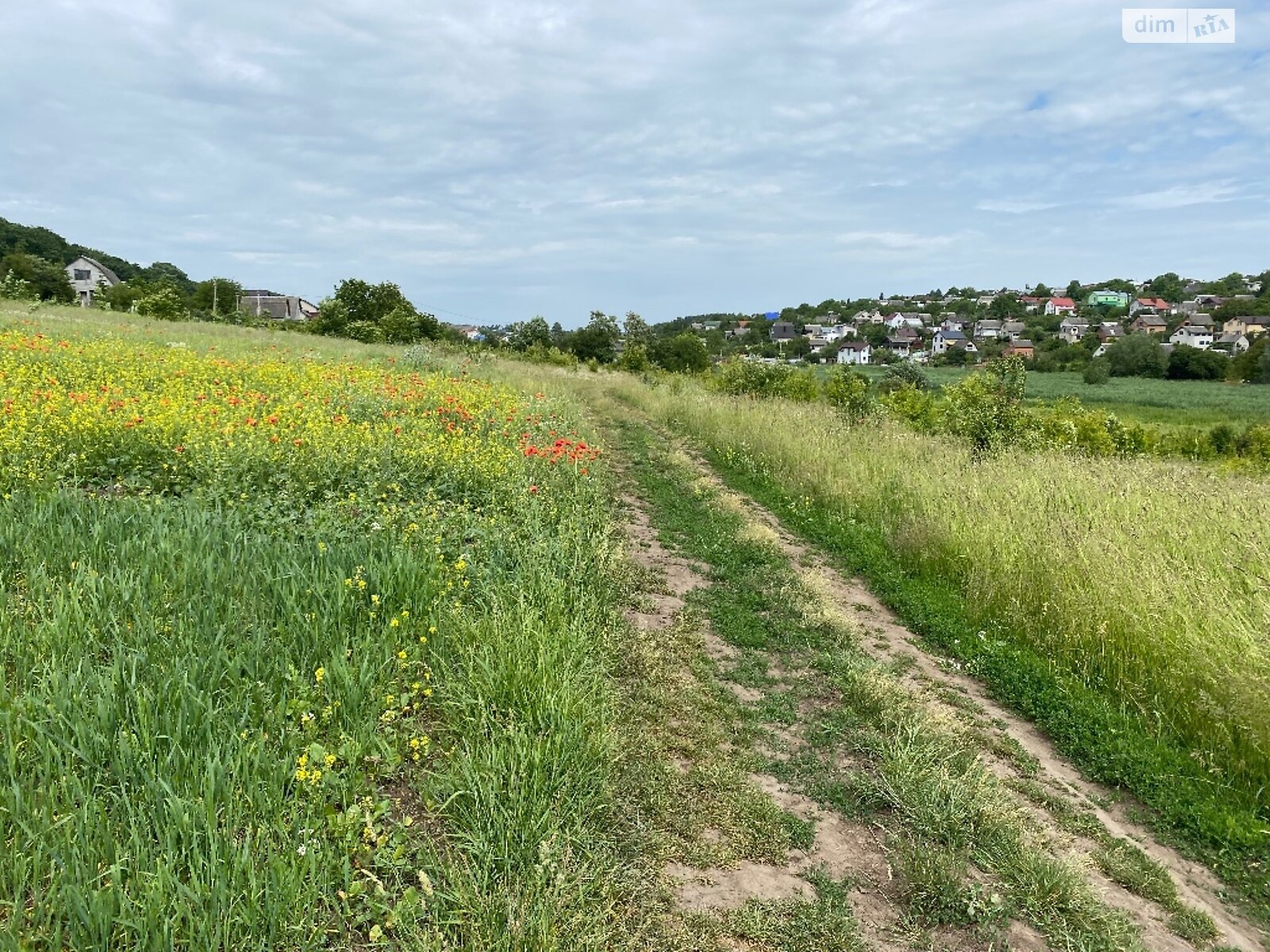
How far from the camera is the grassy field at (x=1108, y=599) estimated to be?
382 centimetres

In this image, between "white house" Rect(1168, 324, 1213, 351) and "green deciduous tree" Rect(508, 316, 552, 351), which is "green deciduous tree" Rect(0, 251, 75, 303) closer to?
"green deciduous tree" Rect(508, 316, 552, 351)

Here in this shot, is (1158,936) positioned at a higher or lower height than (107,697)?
lower

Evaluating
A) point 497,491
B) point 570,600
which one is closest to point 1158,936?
Result: point 570,600

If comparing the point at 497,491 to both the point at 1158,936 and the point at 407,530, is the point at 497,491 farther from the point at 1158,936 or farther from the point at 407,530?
the point at 1158,936

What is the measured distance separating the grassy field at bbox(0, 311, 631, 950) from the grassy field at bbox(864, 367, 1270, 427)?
2819 centimetres

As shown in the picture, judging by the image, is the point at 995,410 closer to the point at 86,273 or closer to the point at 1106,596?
the point at 1106,596

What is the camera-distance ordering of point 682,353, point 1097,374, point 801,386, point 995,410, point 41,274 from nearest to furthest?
point 995,410
point 801,386
point 41,274
point 682,353
point 1097,374

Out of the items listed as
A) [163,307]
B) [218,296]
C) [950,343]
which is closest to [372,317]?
[218,296]

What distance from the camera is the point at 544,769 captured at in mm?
3098

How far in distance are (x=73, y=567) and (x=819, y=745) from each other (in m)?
4.72

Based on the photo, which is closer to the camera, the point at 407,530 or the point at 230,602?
the point at 230,602

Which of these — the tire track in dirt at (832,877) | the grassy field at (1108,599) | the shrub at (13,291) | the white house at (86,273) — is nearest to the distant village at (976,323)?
the white house at (86,273)

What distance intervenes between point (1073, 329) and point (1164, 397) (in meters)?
75.6

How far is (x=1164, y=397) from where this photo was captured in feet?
150
